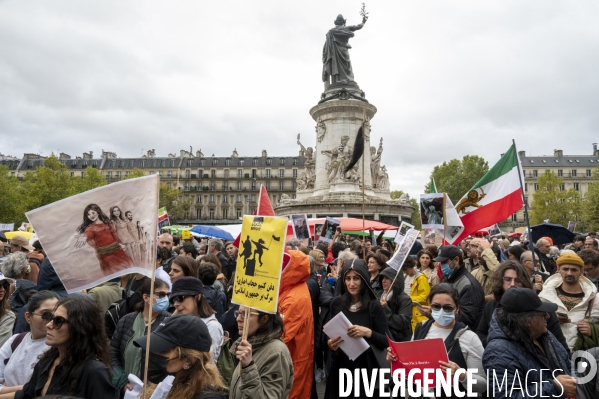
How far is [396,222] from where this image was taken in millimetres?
31891

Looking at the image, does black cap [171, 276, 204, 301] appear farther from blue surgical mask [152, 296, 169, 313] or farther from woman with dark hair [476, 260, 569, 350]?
woman with dark hair [476, 260, 569, 350]

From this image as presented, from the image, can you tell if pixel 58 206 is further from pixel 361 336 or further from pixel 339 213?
pixel 339 213

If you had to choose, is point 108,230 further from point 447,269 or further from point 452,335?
point 447,269

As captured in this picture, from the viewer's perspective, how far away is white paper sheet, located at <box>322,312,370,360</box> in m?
4.81

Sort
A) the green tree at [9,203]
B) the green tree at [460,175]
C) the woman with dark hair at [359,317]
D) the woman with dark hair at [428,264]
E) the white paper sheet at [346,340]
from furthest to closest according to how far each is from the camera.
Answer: the green tree at [460,175]
the green tree at [9,203]
the woman with dark hair at [428,264]
the woman with dark hair at [359,317]
the white paper sheet at [346,340]

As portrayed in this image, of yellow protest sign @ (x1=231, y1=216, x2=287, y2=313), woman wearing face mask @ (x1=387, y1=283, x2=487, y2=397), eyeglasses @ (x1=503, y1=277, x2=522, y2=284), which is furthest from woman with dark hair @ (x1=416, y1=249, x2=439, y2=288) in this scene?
yellow protest sign @ (x1=231, y1=216, x2=287, y2=313)

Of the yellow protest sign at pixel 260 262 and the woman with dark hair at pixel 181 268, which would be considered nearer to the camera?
the yellow protest sign at pixel 260 262

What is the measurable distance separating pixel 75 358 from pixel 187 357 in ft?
2.97

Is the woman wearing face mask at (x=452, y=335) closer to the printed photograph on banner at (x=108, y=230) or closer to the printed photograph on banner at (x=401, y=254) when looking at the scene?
the printed photograph on banner at (x=401, y=254)

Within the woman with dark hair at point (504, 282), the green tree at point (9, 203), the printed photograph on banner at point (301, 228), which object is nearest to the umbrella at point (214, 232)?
the printed photograph on banner at point (301, 228)

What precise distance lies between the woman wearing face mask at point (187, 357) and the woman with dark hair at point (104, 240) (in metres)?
1.55

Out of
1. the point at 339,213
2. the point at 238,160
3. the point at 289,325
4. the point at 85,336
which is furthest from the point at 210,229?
the point at 238,160

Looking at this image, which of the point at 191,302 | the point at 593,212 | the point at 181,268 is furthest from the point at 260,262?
the point at 593,212

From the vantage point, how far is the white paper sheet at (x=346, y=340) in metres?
4.81
